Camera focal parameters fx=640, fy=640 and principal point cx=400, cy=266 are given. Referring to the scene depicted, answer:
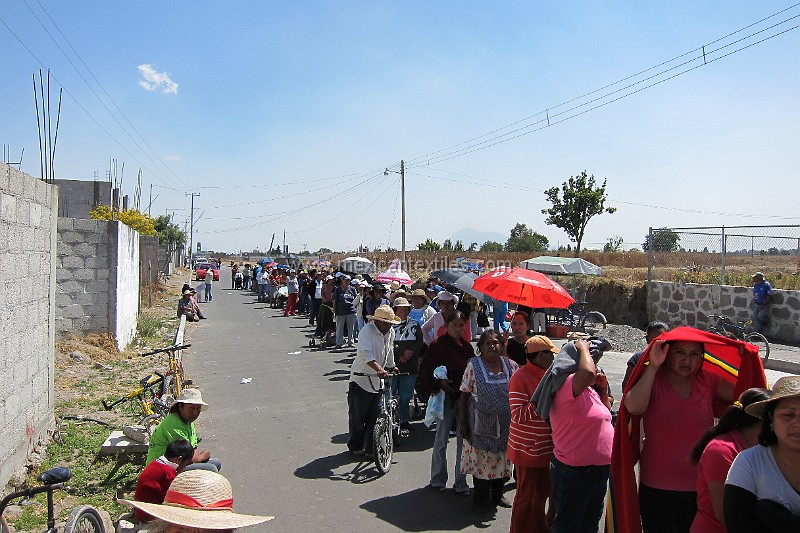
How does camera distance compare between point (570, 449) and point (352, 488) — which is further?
point (352, 488)

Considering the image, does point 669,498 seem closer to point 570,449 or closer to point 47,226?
point 570,449

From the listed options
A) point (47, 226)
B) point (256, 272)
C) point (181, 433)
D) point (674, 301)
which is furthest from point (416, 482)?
point (256, 272)

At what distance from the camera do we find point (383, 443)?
6922mm

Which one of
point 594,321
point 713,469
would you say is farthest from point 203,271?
point 713,469

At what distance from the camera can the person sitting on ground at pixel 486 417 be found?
561 centimetres

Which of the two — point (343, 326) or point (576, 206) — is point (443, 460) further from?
point (576, 206)

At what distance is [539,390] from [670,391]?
0.88 meters

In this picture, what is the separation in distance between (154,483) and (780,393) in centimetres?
363

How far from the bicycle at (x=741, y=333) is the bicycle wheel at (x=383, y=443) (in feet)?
27.8

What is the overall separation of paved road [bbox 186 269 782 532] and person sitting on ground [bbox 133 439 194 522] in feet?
4.69

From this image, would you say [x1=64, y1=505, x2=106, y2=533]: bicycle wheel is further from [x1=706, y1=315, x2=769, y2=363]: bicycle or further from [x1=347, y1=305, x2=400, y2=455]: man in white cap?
[x1=706, y1=315, x2=769, y2=363]: bicycle

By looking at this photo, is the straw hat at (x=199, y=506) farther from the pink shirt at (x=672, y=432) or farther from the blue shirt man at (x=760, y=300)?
the blue shirt man at (x=760, y=300)

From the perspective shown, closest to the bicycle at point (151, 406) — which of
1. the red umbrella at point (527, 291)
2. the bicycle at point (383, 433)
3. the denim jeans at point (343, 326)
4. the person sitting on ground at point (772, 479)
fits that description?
the bicycle at point (383, 433)

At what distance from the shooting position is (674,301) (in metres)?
18.6
